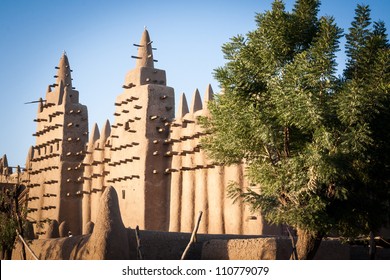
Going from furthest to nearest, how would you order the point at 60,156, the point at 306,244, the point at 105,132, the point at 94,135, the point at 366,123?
the point at 60,156 → the point at 94,135 → the point at 105,132 → the point at 306,244 → the point at 366,123

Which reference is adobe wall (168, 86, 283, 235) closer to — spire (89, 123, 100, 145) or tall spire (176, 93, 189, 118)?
tall spire (176, 93, 189, 118)

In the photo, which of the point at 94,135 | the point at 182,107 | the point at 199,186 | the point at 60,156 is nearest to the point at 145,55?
the point at 182,107

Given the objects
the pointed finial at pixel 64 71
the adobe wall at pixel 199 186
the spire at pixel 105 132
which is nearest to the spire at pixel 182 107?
the adobe wall at pixel 199 186

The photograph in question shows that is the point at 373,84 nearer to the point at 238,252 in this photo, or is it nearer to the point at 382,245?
the point at 238,252

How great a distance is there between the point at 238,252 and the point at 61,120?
2525 centimetres

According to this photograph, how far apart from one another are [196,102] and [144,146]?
350cm

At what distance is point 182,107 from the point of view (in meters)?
32.0

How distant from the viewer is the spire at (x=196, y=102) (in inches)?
1212

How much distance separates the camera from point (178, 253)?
19.0 m

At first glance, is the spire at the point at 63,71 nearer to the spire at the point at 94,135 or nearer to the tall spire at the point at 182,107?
the spire at the point at 94,135

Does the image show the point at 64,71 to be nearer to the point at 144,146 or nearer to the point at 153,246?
the point at 144,146

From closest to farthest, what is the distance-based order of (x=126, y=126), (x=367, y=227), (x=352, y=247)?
(x=367, y=227), (x=352, y=247), (x=126, y=126)

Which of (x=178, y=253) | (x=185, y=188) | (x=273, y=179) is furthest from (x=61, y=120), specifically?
(x=273, y=179)

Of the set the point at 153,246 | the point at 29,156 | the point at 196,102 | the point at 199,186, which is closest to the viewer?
the point at 153,246
